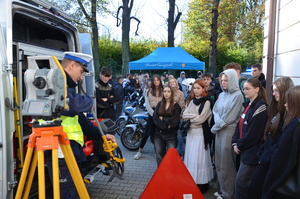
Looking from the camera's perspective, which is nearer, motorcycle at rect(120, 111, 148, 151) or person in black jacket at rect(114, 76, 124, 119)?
motorcycle at rect(120, 111, 148, 151)

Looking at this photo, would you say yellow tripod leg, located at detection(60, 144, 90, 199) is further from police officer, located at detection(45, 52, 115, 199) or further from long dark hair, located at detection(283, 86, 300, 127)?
long dark hair, located at detection(283, 86, 300, 127)

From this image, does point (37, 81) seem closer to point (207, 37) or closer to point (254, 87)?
point (254, 87)

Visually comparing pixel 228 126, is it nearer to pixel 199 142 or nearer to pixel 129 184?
pixel 199 142

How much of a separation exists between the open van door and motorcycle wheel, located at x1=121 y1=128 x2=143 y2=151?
3.94 m

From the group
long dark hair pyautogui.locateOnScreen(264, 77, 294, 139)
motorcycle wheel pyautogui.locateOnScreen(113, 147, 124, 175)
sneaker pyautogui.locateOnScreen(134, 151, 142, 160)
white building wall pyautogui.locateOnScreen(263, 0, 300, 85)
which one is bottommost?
sneaker pyautogui.locateOnScreen(134, 151, 142, 160)

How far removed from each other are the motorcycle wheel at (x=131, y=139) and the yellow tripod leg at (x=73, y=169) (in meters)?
3.87

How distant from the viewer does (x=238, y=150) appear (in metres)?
3.27

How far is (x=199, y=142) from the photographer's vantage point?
4.06 metres

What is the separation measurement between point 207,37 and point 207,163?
17132 millimetres

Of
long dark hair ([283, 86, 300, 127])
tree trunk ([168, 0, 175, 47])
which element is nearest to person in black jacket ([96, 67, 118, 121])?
long dark hair ([283, 86, 300, 127])

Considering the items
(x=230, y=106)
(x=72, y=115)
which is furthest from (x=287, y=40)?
(x=72, y=115)

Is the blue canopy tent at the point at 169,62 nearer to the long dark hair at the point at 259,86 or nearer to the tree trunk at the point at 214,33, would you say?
the tree trunk at the point at 214,33

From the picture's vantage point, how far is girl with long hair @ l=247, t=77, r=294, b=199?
2467 millimetres

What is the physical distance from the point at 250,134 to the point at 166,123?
1.60 meters
